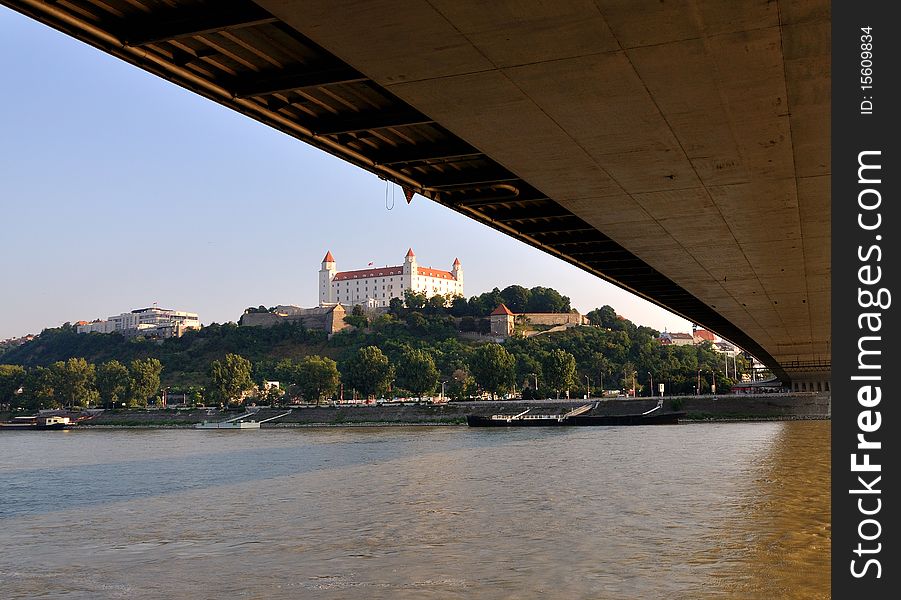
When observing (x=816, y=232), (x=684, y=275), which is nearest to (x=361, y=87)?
(x=816, y=232)

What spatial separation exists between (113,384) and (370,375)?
3919 centimetres

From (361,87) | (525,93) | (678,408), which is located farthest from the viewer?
(678,408)

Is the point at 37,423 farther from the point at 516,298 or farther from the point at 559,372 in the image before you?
the point at 516,298

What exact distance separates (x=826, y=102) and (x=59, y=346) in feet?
639

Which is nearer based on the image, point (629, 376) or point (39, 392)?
point (39, 392)

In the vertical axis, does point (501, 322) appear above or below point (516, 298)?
below

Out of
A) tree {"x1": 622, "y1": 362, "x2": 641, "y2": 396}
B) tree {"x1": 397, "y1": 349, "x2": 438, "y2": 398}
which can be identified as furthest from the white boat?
tree {"x1": 622, "y1": 362, "x2": 641, "y2": 396}

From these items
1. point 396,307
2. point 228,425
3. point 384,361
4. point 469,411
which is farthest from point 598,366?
point 228,425

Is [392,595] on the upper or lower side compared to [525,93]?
lower

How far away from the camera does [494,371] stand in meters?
108

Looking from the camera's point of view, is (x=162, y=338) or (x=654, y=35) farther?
(x=162, y=338)

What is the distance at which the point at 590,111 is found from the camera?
11.0m

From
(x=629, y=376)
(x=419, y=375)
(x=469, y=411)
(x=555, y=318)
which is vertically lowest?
(x=469, y=411)
